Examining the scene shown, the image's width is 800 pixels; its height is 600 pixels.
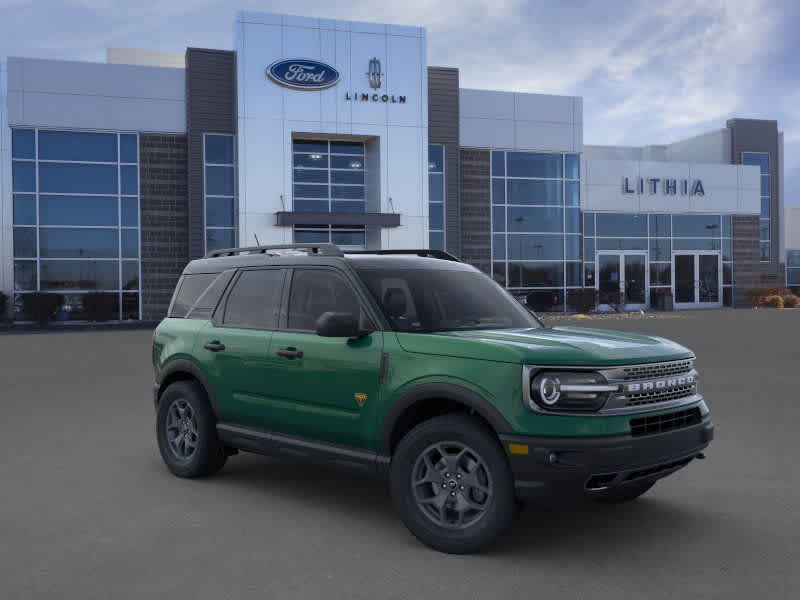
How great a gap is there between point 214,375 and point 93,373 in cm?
869

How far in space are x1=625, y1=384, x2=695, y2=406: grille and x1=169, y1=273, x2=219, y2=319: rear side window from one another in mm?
3841

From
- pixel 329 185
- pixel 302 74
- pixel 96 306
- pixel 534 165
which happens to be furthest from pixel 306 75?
pixel 96 306

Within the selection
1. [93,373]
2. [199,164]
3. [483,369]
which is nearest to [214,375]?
[483,369]

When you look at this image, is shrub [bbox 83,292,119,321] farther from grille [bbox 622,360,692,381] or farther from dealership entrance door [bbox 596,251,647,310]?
grille [bbox 622,360,692,381]

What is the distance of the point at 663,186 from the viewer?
42.9m

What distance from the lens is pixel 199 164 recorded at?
3209cm

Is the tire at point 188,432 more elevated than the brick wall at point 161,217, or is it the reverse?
the brick wall at point 161,217

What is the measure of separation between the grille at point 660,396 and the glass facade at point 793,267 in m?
58.8

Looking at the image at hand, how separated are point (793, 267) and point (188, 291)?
5972cm

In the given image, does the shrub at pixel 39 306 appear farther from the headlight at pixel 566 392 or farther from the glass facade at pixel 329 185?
the headlight at pixel 566 392

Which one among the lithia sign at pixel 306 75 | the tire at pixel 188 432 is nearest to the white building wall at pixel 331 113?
the lithia sign at pixel 306 75

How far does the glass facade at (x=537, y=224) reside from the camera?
123 ft

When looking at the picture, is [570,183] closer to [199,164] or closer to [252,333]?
[199,164]

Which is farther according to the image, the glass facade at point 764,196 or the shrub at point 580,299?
the glass facade at point 764,196
